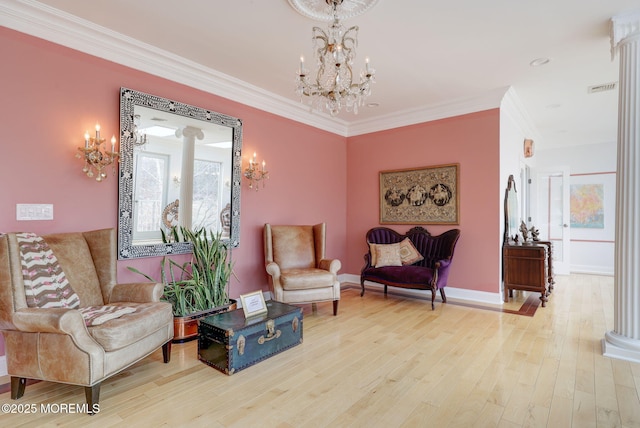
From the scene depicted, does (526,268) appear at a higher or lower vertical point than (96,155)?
lower

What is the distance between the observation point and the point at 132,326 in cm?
224

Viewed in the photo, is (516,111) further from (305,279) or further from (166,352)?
(166,352)

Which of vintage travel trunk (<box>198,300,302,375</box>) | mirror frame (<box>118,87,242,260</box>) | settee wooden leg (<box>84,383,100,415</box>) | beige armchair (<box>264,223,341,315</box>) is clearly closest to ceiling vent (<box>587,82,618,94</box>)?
beige armchair (<box>264,223,341,315</box>)

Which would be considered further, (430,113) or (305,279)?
(430,113)

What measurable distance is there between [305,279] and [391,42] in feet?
8.66

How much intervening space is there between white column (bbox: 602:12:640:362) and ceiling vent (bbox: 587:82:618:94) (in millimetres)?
1671

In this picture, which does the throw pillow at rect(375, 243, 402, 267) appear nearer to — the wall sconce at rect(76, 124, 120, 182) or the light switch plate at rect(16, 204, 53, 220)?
the wall sconce at rect(76, 124, 120, 182)

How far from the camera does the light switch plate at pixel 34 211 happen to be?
2.68m

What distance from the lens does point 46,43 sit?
111 inches

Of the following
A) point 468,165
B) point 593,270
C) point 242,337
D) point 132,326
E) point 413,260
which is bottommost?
point 593,270

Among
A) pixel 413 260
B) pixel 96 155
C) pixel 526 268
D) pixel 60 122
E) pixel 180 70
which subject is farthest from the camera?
pixel 413 260

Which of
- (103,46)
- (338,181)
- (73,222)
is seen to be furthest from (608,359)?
(103,46)

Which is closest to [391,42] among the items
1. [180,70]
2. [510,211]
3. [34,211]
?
[180,70]

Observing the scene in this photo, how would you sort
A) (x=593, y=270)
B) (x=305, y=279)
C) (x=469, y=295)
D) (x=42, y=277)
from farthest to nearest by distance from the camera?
(x=593, y=270) → (x=469, y=295) → (x=305, y=279) → (x=42, y=277)
